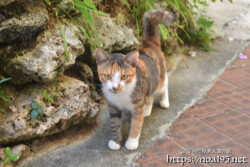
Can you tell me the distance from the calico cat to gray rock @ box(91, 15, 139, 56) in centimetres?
34

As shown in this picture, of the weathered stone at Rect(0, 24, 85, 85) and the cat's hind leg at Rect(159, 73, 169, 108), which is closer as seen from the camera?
the weathered stone at Rect(0, 24, 85, 85)

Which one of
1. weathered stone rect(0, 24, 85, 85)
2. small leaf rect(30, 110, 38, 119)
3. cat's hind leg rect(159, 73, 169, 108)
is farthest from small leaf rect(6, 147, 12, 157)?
cat's hind leg rect(159, 73, 169, 108)

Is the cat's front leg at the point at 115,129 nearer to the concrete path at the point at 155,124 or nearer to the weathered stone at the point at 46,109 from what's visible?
the concrete path at the point at 155,124

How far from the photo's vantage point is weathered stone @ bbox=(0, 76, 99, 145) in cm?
227

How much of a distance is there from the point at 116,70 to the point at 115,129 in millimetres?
662

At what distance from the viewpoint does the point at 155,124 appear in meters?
2.86

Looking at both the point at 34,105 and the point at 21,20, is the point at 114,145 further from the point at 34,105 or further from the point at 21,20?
the point at 21,20

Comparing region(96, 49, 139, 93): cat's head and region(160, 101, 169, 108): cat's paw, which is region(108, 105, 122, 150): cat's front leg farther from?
region(160, 101, 169, 108): cat's paw

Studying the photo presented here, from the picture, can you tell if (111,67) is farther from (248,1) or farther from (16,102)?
(248,1)

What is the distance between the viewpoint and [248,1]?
18.4 ft

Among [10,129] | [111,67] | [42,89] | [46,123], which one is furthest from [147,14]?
[10,129]

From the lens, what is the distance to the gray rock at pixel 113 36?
3.02 meters

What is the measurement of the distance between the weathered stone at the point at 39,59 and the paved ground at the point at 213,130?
114cm

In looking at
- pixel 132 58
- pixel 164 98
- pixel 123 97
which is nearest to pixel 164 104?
pixel 164 98
